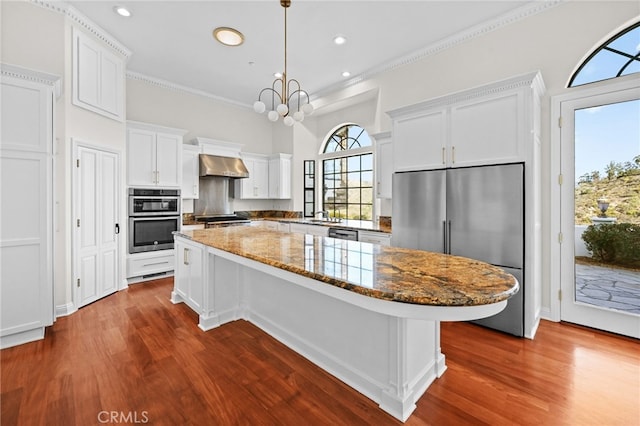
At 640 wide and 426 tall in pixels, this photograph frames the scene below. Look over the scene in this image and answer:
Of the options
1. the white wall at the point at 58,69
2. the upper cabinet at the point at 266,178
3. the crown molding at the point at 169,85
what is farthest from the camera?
the upper cabinet at the point at 266,178

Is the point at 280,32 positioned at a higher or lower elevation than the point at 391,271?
higher

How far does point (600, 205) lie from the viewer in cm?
275

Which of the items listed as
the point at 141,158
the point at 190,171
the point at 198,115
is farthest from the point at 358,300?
the point at 198,115

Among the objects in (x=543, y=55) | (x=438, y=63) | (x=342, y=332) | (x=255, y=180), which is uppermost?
(x=438, y=63)

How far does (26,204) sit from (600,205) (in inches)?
211

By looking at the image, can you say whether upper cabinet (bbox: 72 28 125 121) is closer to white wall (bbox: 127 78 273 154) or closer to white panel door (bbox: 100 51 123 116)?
white panel door (bbox: 100 51 123 116)

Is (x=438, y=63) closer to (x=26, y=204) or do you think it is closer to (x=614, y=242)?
(x=614, y=242)

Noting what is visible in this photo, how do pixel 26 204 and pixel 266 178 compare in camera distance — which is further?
pixel 266 178

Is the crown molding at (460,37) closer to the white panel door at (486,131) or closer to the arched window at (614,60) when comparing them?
the arched window at (614,60)

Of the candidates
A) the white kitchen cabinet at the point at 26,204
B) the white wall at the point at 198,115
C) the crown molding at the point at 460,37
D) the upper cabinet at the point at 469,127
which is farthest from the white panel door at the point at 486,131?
the white wall at the point at 198,115

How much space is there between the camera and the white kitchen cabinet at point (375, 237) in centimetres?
369

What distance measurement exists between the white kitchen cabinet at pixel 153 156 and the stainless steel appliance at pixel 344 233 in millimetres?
2665

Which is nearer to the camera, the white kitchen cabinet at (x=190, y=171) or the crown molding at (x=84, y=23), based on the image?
the crown molding at (x=84, y=23)

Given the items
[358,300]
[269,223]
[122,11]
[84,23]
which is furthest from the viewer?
[269,223]
